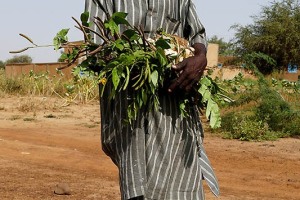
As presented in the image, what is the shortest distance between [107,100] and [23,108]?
988 centimetres

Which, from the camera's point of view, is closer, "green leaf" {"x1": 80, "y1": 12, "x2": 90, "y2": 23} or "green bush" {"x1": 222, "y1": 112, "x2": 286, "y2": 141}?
"green leaf" {"x1": 80, "y1": 12, "x2": 90, "y2": 23}

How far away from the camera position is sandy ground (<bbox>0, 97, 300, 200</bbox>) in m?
4.70

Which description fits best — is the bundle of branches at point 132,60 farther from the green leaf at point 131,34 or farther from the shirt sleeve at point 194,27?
the shirt sleeve at point 194,27

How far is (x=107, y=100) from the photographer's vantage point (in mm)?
2219

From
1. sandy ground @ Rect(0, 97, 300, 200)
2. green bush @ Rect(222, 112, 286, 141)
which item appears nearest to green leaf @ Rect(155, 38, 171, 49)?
sandy ground @ Rect(0, 97, 300, 200)

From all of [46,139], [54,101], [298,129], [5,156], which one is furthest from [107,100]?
[54,101]

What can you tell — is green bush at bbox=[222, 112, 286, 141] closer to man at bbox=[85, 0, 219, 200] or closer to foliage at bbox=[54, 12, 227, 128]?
man at bbox=[85, 0, 219, 200]

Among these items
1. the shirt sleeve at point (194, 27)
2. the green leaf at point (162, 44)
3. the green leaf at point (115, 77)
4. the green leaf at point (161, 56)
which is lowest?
the green leaf at point (115, 77)

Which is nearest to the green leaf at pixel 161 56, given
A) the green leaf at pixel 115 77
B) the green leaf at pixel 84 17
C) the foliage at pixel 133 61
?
the foliage at pixel 133 61

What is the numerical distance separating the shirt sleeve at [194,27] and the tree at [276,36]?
69.7 ft

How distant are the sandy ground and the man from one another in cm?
230

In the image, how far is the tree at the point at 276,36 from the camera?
79.5ft

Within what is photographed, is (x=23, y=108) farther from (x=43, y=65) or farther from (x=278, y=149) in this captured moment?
(x=43, y=65)

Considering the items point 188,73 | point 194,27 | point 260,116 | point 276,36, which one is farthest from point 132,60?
point 276,36
